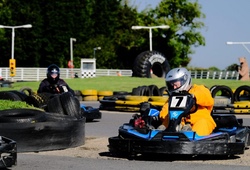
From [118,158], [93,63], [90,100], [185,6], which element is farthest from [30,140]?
[185,6]

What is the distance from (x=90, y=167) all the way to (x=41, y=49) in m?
56.5

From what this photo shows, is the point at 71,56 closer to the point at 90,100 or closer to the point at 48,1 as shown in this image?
the point at 48,1

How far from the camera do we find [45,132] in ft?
29.0

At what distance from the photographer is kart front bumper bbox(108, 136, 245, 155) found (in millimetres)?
7785

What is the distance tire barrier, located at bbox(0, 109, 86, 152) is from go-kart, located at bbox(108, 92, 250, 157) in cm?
86

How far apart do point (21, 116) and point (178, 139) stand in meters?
2.24

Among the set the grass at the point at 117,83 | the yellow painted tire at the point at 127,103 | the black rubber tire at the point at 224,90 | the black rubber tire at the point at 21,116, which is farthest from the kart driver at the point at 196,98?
the grass at the point at 117,83

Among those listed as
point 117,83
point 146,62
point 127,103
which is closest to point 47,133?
point 127,103

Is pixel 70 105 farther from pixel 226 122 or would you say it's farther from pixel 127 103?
pixel 127 103

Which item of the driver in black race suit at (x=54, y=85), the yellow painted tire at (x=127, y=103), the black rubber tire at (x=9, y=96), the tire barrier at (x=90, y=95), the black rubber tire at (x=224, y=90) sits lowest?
the tire barrier at (x=90, y=95)

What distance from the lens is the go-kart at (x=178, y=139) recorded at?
780 centimetres

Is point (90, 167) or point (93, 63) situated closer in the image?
point (90, 167)

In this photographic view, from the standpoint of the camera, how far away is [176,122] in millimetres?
A: 8102

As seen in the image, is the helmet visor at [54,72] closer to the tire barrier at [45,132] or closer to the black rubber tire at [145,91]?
the tire barrier at [45,132]
